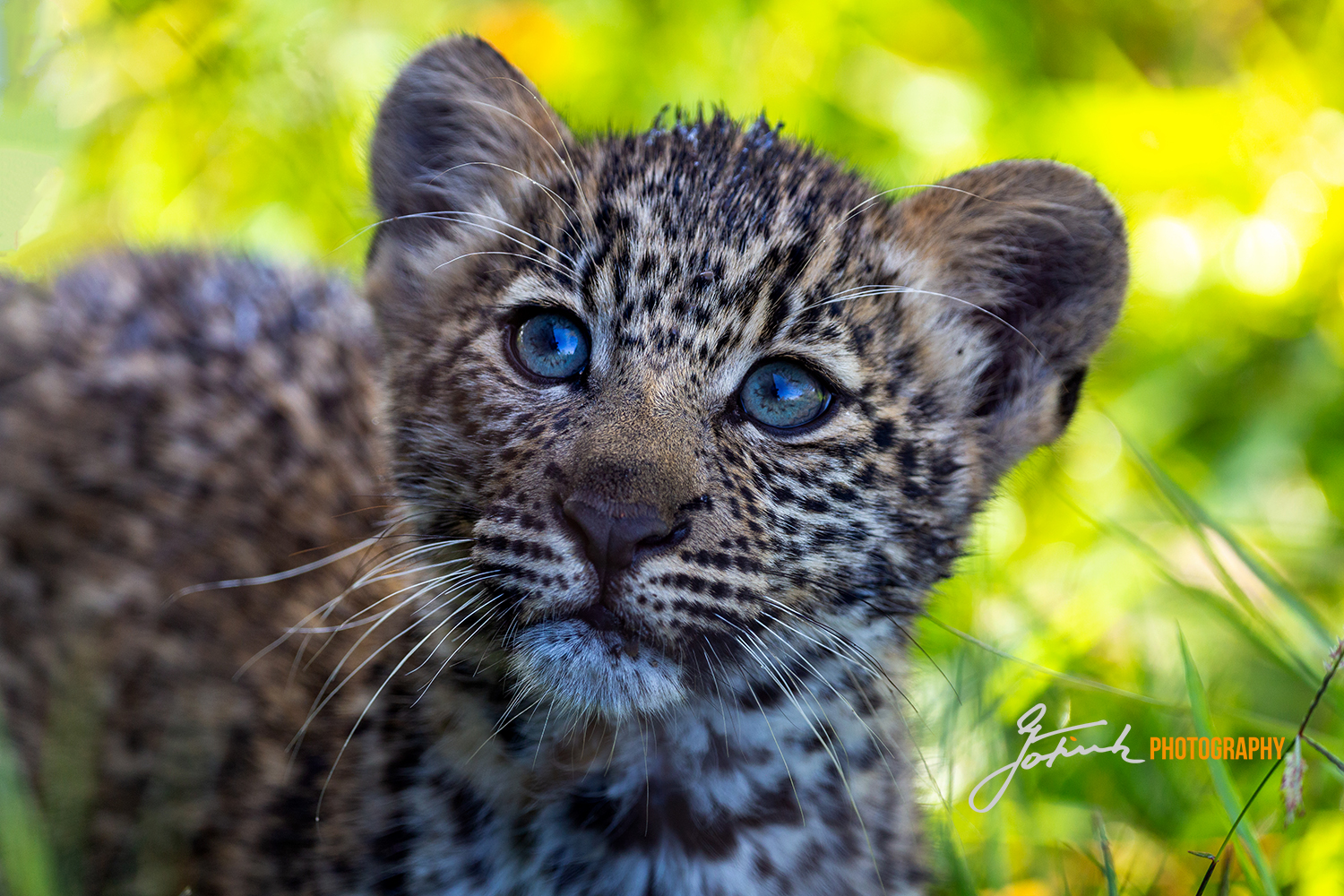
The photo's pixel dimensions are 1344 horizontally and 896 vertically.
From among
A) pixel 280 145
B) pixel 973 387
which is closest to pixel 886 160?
pixel 280 145

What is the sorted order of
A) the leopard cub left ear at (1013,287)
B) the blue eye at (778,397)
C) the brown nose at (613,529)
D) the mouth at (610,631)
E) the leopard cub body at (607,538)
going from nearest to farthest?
1. the brown nose at (613,529)
2. the mouth at (610,631)
3. the leopard cub body at (607,538)
4. the blue eye at (778,397)
5. the leopard cub left ear at (1013,287)

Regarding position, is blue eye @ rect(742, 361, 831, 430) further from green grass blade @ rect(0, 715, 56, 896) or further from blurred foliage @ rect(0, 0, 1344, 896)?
green grass blade @ rect(0, 715, 56, 896)

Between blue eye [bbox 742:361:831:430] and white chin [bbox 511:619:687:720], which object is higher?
blue eye [bbox 742:361:831:430]

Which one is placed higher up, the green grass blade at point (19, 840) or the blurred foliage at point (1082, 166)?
the blurred foliage at point (1082, 166)

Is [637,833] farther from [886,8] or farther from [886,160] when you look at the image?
[886,8]
